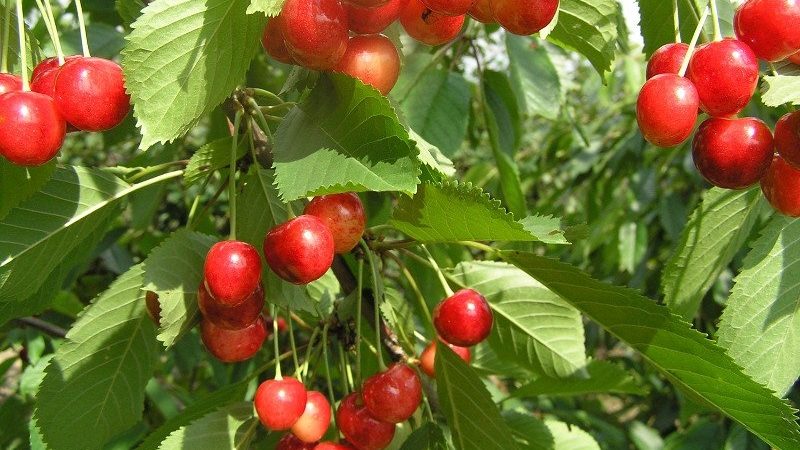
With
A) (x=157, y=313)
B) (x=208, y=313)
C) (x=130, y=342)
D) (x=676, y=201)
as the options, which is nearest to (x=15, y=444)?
(x=130, y=342)

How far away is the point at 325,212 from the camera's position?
37.2 inches

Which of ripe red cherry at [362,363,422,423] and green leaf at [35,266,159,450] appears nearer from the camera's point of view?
ripe red cherry at [362,363,422,423]

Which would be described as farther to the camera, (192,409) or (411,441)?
(192,409)

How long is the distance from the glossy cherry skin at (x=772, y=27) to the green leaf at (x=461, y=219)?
307mm

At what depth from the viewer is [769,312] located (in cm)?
107

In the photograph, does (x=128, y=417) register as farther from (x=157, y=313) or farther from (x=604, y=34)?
(x=604, y=34)

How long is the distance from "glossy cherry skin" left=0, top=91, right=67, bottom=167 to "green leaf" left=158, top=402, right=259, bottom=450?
0.49 meters

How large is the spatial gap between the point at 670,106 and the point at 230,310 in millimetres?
568

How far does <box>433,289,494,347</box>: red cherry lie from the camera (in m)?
1.18

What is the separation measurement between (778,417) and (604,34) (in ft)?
1.67

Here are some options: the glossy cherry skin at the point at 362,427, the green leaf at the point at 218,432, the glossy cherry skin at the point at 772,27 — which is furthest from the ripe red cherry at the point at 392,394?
the glossy cherry skin at the point at 772,27

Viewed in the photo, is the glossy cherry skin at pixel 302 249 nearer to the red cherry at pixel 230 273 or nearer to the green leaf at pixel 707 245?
the red cherry at pixel 230 273

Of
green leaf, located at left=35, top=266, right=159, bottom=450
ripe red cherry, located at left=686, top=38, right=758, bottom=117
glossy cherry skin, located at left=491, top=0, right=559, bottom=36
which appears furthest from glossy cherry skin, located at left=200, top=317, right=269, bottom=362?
ripe red cherry, located at left=686, top=38, right=758, bottom=117

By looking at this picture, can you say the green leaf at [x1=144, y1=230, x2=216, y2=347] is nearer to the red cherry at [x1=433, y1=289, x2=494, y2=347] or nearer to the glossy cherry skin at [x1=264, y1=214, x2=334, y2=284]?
the glossy cherry skin at [x1=264, y1=214, x2=334, y2=284]
